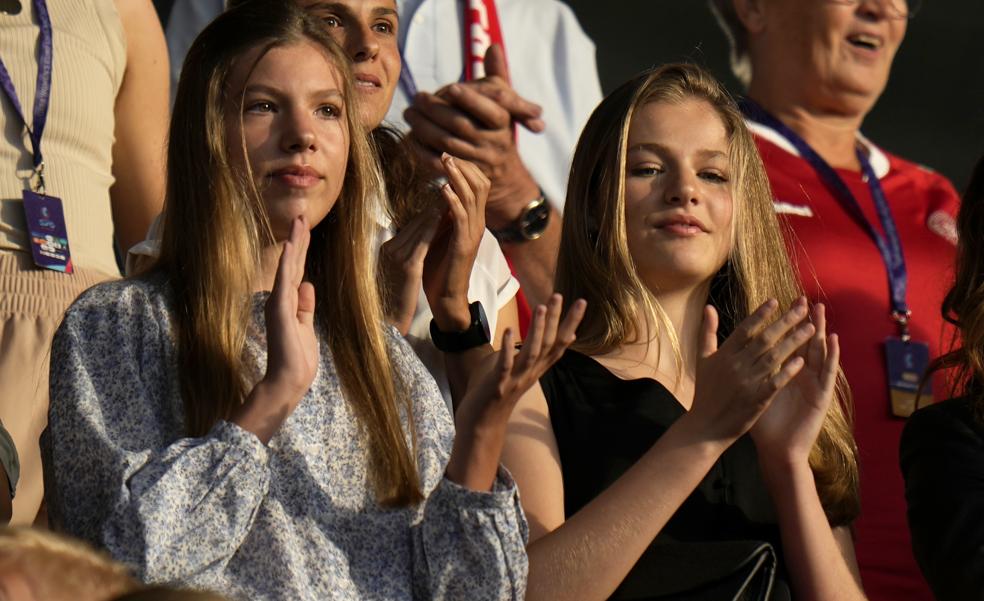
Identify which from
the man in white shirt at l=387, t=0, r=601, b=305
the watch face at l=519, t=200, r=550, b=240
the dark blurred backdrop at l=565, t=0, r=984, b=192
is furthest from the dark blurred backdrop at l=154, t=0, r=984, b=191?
the watch face at l=519, t=200, r=550, b=240

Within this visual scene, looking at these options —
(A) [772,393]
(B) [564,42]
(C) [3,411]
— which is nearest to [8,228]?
(C) [3,411]

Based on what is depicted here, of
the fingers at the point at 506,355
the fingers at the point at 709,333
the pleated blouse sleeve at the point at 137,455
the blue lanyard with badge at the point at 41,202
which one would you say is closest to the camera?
the pleated blouse sleeve at the point at 137,455

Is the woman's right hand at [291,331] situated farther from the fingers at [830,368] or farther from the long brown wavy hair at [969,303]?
the long brown wavy hair at [969,303]

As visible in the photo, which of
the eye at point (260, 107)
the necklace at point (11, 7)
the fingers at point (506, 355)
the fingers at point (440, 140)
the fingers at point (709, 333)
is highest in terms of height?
the necklace at point (11, 7)

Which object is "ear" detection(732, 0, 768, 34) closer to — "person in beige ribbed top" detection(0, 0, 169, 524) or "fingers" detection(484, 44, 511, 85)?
"fingers" detection(484, 44, 511, 85)

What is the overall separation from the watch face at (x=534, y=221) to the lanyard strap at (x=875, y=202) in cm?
74

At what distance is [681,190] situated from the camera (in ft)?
9.55

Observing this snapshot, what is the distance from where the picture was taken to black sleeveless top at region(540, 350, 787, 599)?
265 centimetres

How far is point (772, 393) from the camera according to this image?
2422mm

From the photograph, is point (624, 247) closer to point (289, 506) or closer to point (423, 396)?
point (423, 396)

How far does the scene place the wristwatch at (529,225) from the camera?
11.1ft

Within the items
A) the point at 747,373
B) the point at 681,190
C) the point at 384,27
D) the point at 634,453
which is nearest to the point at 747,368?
the point at 747,373

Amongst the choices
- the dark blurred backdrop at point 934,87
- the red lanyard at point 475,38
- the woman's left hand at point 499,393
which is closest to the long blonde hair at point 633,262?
the woman's left hand at point 499,393

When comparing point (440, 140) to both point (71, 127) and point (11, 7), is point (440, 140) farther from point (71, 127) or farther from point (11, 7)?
point (11, 7)
